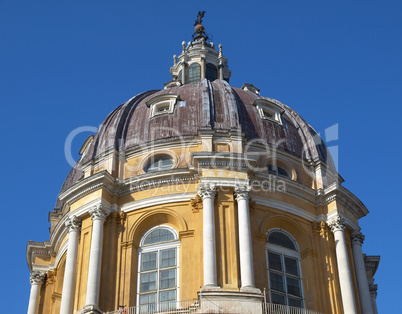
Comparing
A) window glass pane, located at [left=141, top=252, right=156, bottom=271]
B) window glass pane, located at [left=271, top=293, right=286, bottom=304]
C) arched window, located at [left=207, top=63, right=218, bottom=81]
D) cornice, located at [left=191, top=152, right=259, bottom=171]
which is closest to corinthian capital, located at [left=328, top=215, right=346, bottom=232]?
window glass pane, located at [left=271, top=293, right=286, bottom=304]

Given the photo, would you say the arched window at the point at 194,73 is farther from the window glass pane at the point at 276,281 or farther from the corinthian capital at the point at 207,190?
the window glass pane at the point at 276,281

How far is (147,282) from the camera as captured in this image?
30.2 m

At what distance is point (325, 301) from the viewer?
99.8 feet

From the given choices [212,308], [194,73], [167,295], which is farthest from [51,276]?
[194,73]

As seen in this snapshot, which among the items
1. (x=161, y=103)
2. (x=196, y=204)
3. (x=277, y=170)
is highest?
(x=161, y=103)

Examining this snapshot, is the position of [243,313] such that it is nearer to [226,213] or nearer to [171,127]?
[226,213]

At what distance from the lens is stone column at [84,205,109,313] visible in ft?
93.7

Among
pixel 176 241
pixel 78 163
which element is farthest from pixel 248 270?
pixel 78 163

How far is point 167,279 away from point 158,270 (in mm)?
647

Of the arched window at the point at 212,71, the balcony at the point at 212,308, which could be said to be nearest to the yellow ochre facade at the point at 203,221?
the balcony at the point at 212,308

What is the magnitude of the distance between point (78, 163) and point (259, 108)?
31.1 feet

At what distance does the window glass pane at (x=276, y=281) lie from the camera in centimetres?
3023

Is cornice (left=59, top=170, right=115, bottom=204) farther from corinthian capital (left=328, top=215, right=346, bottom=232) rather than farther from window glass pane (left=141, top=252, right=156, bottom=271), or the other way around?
corinthian capital (left=328, top=215, right=346, bottom=232)

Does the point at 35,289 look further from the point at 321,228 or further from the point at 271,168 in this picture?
the point at 321,228
